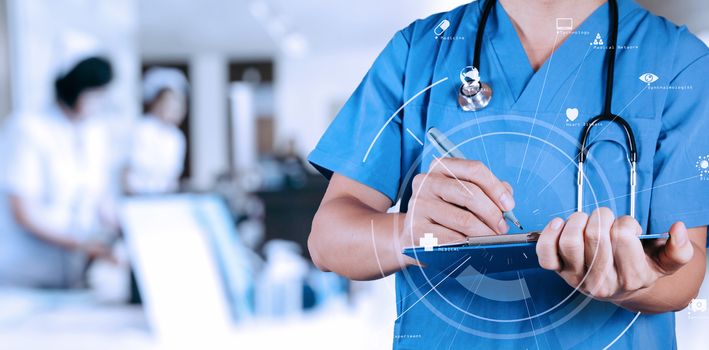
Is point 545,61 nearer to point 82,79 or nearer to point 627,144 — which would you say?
point 627,144

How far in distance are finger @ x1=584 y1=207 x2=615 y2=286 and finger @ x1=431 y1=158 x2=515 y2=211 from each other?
0.07 m

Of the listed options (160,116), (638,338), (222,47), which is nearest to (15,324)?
(160,116)

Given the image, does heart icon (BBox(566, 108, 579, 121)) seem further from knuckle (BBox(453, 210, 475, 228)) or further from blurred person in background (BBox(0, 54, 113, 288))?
blurred person in background (BBox(0, 54, 113, 288))

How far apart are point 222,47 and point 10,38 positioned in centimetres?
224

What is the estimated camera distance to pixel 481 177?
500 mm

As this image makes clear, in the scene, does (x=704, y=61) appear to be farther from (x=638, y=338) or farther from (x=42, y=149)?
(x=42, y=149)

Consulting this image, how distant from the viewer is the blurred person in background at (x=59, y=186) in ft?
6.21

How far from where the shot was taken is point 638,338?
0.59 m

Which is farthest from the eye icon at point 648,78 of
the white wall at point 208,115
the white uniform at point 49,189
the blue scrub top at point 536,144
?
the white wall at point 208,115

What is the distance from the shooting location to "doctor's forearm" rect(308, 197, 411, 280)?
534 mm

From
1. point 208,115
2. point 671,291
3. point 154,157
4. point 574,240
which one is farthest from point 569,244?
point 208,115

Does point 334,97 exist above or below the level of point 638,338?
above

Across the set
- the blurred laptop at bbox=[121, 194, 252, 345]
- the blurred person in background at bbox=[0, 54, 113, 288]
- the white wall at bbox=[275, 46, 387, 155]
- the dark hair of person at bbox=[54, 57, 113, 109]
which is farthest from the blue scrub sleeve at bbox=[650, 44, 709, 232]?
the dark hair of person at bbox=[54, 57, 113, 109]

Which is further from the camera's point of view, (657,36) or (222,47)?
(222,47)
